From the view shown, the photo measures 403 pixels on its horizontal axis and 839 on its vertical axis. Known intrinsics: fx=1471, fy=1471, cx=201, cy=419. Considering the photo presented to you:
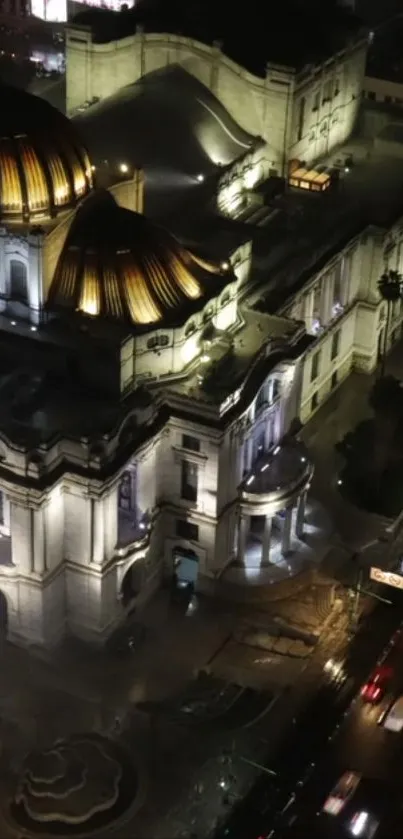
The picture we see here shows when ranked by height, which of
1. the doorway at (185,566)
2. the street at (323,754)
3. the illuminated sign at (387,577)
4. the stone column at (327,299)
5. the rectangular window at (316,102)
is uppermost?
the rectangular window at (316,102)

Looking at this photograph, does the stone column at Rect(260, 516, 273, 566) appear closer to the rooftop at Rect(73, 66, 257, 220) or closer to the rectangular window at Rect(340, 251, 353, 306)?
the rectangular window at Rect(340, 251, 353, 306)

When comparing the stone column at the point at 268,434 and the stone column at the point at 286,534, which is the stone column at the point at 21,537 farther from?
the stone column at the point at 268,434

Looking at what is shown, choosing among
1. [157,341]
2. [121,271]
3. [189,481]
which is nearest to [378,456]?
[189,481]

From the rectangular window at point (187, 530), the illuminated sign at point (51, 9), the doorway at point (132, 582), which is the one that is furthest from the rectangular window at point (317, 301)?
the illuminated sign at point (51, 9)

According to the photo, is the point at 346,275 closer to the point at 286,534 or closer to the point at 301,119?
the point at 301,119

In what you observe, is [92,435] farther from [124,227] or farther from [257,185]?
[257,185]

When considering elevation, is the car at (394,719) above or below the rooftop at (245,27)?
below

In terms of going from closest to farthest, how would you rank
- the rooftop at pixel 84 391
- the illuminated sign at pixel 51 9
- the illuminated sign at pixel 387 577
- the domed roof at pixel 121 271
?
the rooftop at pixel 84 391, the domed roof at pixel 121 271, the illuminated sign at pixel 387 577, the illuminated sign at pixel 51 9

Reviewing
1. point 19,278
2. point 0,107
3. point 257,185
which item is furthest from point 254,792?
point 257,185
